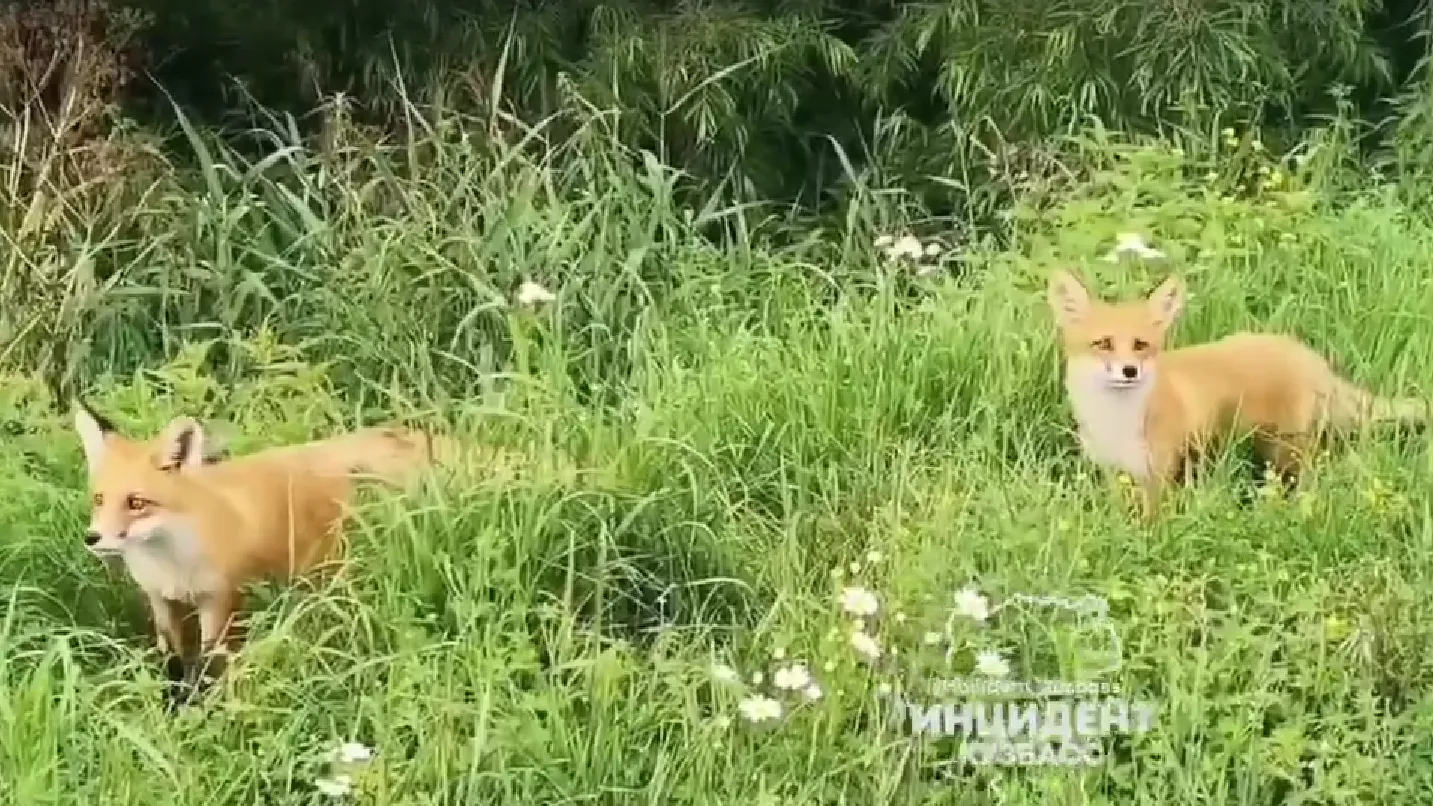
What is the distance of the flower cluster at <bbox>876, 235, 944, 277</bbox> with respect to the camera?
324 cm

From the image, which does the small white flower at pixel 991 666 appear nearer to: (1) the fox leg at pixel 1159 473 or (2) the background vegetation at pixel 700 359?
(2) the background vegetation at pixel 700 359

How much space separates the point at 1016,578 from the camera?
99.4 inches

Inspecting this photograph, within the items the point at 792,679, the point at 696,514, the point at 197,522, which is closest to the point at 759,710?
the point at 792,679

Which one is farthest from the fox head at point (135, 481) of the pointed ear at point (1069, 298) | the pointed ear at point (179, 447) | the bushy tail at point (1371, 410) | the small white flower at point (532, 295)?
the bushy tail at point (1371, 410)

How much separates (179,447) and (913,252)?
4.11 ft

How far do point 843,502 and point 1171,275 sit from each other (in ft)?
1.89

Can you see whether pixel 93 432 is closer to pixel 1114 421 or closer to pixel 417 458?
pixel 417 458

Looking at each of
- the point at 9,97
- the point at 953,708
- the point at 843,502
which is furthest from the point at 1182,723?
the point at 9,97

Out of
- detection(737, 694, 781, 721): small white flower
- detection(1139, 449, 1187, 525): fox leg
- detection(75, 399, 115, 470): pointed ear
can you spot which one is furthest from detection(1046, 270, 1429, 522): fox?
detection(75, 399, 115, 470): pointed ear

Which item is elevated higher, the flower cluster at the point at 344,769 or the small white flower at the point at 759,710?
the small white flower at the point at 759,710

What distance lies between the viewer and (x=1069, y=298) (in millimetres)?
2746

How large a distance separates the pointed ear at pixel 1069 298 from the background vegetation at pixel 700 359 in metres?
0.10

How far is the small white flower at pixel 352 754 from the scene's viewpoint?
7.57 ft

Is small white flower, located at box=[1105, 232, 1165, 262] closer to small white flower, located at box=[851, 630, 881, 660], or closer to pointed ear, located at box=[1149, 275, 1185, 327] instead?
pointed ear, located at box=[1149, 275, 1185, 327]
